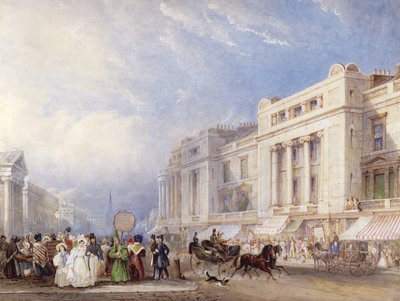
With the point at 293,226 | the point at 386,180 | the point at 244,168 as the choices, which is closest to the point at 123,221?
the point at 244,168

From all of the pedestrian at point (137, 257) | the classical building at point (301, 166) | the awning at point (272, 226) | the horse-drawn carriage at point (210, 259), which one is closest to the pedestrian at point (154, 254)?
the pedestrian at point (137, 257)

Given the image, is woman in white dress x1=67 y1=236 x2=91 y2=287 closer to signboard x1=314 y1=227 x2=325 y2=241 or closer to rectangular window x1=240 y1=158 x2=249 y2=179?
rectangular window x1=240 y1=158 x2=249 y2=179

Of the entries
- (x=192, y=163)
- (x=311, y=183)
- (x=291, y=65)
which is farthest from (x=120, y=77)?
(x=311, y=183)

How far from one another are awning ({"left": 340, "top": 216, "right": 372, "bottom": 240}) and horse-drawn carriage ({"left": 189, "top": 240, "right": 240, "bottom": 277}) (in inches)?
74.2

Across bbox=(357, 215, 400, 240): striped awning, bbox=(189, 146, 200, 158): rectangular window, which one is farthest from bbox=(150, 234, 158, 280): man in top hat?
bbox=(357, 215, 400, 240): striped awning

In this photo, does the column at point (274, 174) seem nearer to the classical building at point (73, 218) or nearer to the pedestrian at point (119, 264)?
the pedestrian at point (119, 264)

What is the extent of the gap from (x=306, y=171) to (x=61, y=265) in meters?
4.51

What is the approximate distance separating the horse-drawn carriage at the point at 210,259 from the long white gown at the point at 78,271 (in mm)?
1799

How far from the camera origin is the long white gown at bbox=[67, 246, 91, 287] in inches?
437

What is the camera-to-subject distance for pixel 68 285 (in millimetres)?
11172

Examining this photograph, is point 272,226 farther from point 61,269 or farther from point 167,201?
point 61,269

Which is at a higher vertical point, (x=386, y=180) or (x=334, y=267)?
(x=386, y=180)

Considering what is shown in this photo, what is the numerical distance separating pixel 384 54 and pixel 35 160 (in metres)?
6.52

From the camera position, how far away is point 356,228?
36.4 feet
